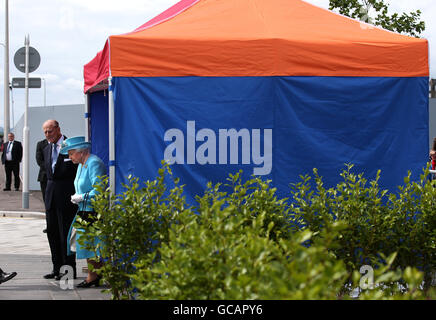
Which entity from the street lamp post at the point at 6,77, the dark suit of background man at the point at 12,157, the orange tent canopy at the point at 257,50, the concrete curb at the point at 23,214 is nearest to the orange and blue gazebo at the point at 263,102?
the orange tent canopy at the point at 257,50

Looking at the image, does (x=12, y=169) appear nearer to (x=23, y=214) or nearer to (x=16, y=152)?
(x=16, y=152)

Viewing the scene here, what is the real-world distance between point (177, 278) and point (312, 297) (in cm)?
104

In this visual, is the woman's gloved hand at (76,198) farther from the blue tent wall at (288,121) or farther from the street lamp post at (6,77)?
the street lamp post at (6,77)

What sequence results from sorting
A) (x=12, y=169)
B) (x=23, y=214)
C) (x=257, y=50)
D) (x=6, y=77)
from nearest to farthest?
(x=257, y=50)
(x=23, y=214)
(x=12, y=169)
(x=6, y=77)

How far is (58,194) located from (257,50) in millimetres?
2624

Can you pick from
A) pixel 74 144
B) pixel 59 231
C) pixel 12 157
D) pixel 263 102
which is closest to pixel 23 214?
pixel 12 157

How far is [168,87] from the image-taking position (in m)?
6.93

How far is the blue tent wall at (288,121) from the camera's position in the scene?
6898 millimetres

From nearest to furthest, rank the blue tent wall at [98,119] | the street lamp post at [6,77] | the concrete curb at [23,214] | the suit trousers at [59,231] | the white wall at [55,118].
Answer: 1. the suit trousers at [59,231]
2. the blue tent wall at [98,119]
3. the concrete curb at [23,214]
4. the white wall at [55,118]
5. the street lamp post at [6,77]

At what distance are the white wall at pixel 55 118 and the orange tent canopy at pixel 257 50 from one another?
14816 millimetres

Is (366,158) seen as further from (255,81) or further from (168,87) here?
(168,87)

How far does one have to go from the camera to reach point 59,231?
7.50 metres

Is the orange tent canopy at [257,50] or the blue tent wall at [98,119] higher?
the orange tent canopy at [257,50]
